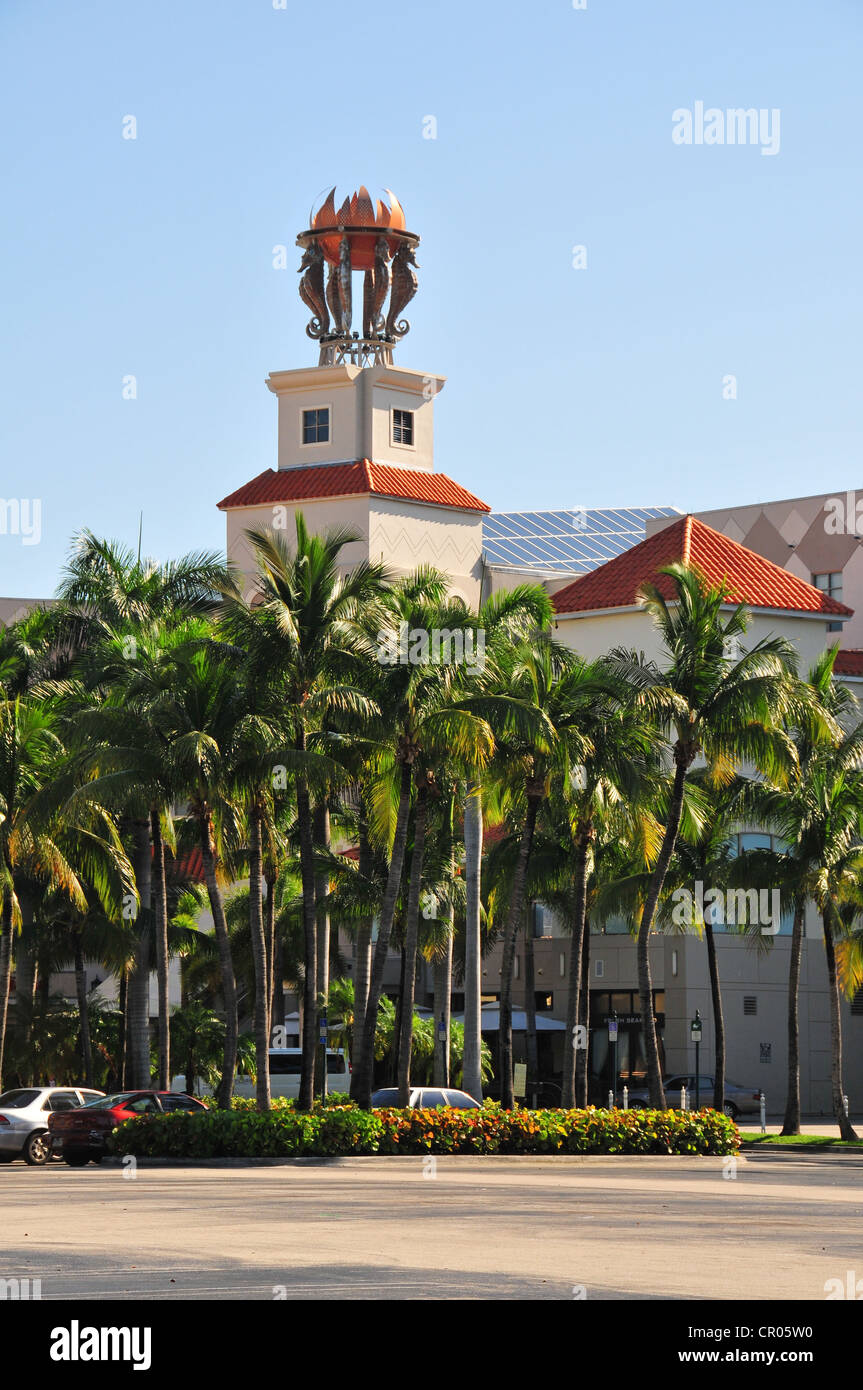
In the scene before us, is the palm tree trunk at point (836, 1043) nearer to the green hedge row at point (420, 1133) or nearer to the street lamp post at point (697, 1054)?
the street lamp post at point (697, 1054)

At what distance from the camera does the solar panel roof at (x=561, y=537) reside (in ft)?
310

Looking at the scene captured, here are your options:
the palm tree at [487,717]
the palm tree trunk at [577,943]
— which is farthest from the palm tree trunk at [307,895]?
the palm tree trunk at [577,943]

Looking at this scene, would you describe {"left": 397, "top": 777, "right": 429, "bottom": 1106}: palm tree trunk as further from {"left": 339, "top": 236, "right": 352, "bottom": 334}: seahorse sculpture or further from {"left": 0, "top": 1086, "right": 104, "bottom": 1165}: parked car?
{"left": 339, "top": 236, "right": 352, "bottom": 334}: seahorse sculpture

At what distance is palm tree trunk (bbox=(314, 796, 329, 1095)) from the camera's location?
135ft

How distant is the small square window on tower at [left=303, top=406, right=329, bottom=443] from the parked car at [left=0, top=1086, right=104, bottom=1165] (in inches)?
1483

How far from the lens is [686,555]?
203ft

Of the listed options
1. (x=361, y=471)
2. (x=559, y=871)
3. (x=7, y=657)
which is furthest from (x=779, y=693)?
(x=361, y=471)

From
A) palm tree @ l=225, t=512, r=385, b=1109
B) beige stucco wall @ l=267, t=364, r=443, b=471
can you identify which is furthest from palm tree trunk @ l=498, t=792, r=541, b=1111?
beige stucco wall @ l=267, t=364, r=443, b=471

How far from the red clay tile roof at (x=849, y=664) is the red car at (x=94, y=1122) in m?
38.6

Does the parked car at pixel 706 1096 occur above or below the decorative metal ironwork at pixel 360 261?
below

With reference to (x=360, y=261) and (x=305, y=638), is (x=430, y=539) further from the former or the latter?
(x=305, y=638)
